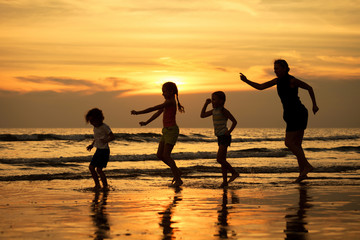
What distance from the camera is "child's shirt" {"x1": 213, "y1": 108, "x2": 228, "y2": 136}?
10.7 m

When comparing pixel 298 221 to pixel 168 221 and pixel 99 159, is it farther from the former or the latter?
pixel 99 159

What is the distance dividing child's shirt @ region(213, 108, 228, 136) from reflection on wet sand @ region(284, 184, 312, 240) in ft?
9.70

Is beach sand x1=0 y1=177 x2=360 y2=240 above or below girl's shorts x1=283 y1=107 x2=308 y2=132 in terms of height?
below

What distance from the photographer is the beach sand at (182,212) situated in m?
5.15

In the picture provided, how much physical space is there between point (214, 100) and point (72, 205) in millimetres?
4395

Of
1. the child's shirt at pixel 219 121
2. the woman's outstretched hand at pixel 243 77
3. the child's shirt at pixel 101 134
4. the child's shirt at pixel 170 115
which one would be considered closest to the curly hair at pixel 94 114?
the child's shirt at pixel 101 134

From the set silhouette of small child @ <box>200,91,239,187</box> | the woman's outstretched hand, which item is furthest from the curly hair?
the woman's outstretched hand

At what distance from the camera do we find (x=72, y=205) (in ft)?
24.1

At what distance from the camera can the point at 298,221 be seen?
228 inches

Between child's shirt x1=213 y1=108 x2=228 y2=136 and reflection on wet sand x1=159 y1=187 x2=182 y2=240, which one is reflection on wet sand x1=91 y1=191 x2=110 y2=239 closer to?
reflection on wet sand x1=159 y1=187 x2=182 y2=240

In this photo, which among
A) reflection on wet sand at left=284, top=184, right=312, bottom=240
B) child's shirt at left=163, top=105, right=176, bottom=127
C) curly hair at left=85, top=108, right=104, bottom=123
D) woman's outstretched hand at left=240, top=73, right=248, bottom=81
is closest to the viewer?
reflection on wet sand at left=284, top=184, right=312, bottom=240

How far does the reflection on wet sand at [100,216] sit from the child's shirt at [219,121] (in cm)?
285

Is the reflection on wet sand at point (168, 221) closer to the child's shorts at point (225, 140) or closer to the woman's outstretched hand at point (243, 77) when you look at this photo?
the woman's outstretched hand at point (243, 77)

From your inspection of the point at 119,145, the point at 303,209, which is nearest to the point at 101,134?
the point at 303,209
